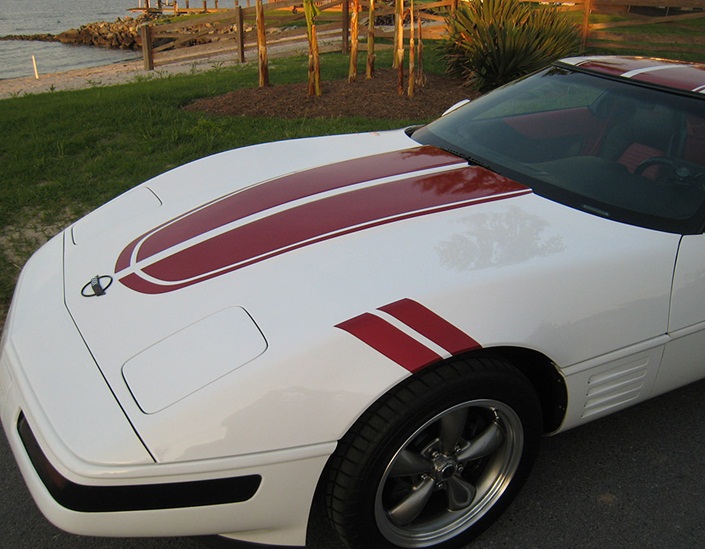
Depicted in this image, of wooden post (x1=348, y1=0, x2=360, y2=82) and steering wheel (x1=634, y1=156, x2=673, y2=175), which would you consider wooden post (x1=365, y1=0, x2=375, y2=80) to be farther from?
steering wheel (x1=634, y1=156, x2=673, y2=175)

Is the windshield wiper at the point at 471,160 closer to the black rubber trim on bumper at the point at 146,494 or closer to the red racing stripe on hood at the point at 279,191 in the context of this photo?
the red racing stripe on hood at the point at 279,191

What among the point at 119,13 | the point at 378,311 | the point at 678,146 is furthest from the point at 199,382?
the point at 119,13

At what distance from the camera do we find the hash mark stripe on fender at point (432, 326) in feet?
5.99

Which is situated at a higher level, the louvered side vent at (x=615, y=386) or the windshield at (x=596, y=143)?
the windshield at (x=596, y=143)

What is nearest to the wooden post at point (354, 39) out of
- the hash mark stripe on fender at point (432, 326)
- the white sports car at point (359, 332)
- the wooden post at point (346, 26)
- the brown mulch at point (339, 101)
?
the brown mulch at point (339, 101)

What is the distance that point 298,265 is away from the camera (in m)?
2.09

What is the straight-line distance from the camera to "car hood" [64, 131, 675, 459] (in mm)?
1765

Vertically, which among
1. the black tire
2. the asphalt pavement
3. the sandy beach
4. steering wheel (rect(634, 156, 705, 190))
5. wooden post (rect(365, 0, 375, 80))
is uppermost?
wooden post (rect(365, 0, 375, 80))

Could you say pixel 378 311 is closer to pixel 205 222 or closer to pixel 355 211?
pixel 355 211

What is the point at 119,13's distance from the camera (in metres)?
48.8

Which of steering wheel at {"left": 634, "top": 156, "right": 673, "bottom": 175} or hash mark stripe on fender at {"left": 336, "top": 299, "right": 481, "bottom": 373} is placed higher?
steering wheel at {"left": 634, "top": 156, "right": 673, "bottom": 175}

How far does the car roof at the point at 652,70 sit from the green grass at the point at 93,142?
305 centimetres

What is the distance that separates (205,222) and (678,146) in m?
1.93

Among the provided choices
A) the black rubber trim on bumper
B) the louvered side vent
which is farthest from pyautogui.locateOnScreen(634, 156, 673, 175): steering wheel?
the black rubber trim on bumper
